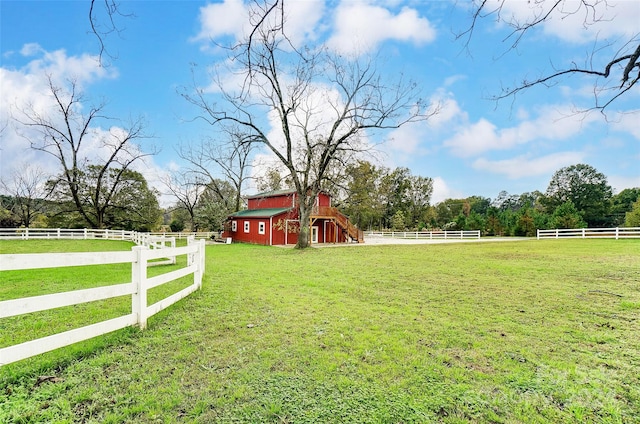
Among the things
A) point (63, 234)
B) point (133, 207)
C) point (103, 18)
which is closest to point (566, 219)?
point (103, 18)

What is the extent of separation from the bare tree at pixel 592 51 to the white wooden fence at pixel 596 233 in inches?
1058

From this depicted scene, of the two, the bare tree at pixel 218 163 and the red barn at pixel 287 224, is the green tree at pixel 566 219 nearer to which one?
the red barn at pixel 287 224

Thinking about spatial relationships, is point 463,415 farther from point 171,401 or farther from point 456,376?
point 171,401

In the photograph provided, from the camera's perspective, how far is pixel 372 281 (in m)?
7.84

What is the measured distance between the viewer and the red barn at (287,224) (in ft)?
79.9

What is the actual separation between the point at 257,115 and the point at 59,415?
61.3ft

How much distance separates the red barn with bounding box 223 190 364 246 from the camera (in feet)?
79.9

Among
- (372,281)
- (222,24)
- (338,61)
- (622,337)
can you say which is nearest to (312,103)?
(338,61)

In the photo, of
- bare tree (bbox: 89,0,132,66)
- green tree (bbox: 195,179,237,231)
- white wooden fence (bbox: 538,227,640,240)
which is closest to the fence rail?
green tree (bbox: 195,179,237,231)

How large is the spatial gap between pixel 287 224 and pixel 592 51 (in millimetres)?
22176

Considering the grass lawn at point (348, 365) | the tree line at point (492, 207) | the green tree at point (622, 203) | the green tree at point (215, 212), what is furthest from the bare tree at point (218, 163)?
the green tree at point (622, 203)

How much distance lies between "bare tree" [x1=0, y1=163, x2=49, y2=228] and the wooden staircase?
92.0 feet

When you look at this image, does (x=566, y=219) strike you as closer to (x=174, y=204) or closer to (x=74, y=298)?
(x=74, y=298)

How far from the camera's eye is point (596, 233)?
25.3 meters
